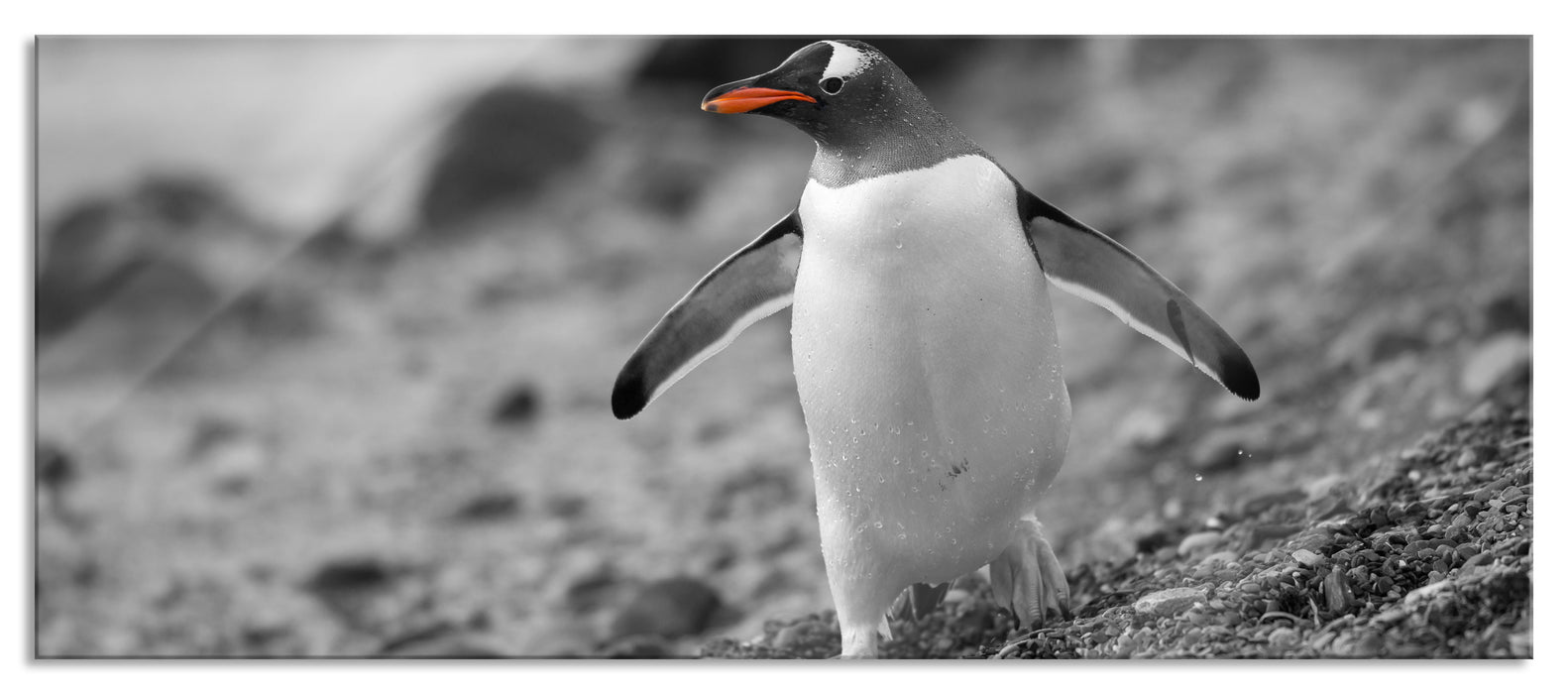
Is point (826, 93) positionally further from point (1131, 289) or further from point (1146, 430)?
point (1146, 430)

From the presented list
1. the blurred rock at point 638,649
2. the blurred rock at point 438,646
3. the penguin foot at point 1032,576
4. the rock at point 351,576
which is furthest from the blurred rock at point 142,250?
the penguin foot at point 1032,576

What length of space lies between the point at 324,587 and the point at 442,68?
1.48 meters

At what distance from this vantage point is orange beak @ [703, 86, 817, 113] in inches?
64.9

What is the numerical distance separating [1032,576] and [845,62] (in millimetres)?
821

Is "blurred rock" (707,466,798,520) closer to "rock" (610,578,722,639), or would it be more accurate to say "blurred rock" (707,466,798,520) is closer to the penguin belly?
"rock" (610,578,722,639)

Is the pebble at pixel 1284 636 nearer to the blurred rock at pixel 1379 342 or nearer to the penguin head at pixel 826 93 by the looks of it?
the penguin head at pixel 826 93

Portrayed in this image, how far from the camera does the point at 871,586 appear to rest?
6.04ft

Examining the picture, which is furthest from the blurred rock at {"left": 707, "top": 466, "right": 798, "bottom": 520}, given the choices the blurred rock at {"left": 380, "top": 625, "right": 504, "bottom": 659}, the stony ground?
the stony ground

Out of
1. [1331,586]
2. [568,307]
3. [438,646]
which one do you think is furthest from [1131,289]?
[568,307]

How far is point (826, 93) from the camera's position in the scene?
1.67 m

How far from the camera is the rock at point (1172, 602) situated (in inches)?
70.9

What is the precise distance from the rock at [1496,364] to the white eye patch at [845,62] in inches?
62.6

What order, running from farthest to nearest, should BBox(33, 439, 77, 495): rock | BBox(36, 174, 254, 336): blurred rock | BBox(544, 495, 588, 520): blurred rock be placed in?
BBox(36, 174, 254, 336): blurred rock < BBox(33, 439, 77, 495): rock < BBox(544, 495, 588, 520): blurred rock
